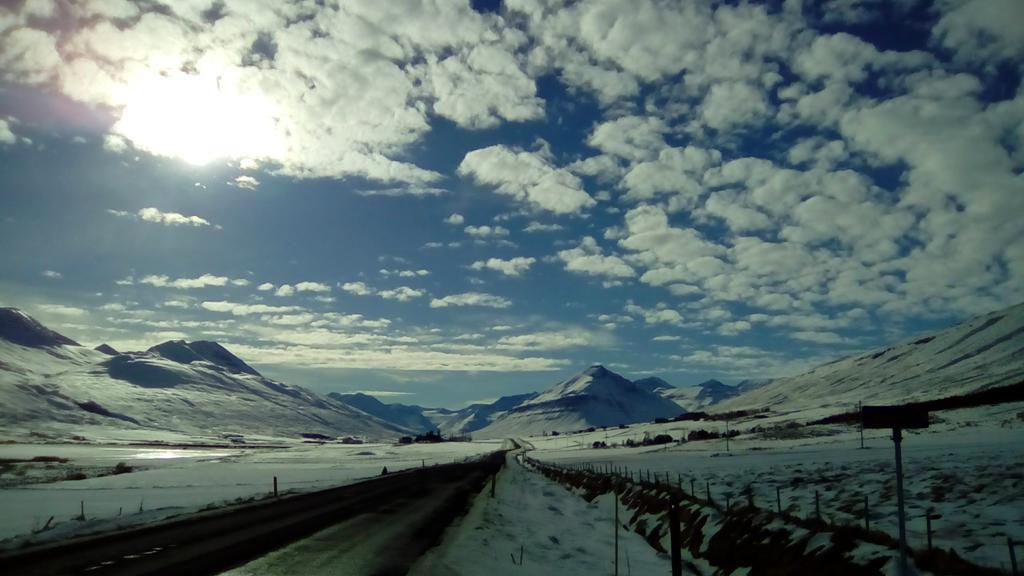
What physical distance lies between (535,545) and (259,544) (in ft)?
29.2

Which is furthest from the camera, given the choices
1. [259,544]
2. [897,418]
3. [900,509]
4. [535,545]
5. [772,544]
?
[535,545]

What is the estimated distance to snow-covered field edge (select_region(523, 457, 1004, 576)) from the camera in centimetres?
1315

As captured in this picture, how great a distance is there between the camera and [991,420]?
85.2 metres

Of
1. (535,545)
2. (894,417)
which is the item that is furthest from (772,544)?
(535,545)

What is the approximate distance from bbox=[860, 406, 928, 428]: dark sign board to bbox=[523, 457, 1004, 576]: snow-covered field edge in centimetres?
320

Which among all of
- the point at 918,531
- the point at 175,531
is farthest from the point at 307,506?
the point at 918,531

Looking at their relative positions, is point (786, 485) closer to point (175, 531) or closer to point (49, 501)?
point (175, 531)

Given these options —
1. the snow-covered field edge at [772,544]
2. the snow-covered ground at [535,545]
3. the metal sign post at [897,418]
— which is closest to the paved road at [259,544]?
the snow-covered ground at [535,545]

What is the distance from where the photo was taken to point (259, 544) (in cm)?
1941

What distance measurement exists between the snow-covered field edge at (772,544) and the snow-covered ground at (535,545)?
1276 mm

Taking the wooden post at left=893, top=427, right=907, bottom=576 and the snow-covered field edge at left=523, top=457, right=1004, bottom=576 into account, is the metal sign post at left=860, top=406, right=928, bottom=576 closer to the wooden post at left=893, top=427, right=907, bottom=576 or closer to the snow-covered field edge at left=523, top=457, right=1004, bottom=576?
the wooden post at left=893, top=427, right=907, bottom=576

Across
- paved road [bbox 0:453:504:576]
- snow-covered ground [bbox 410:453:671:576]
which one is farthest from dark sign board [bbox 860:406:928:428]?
paved road [bbox 0:453:504:576]

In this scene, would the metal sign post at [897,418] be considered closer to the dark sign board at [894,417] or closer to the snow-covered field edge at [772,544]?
the dark sign board at [894,417]

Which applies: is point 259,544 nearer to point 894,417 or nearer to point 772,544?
point 772,544
